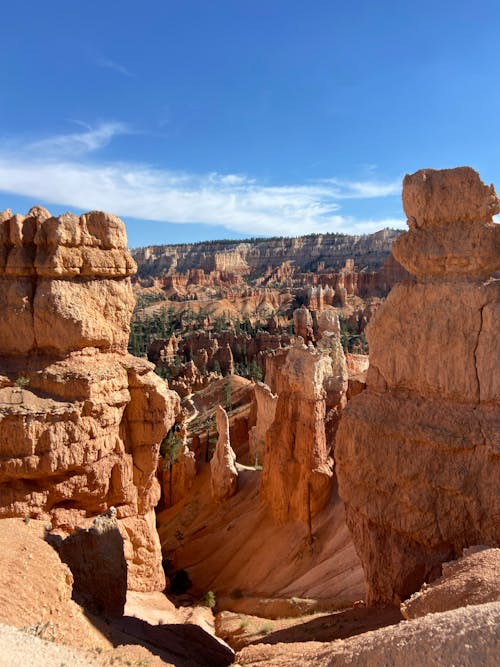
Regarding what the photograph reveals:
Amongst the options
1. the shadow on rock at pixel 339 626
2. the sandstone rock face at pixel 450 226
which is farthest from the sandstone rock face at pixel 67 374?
the sandstone rock face at pixel 450 226

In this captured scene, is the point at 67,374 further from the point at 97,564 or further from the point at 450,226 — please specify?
the point at 450,226

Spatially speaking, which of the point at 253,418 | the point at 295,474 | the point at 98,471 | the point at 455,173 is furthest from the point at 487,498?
the point at 253,418

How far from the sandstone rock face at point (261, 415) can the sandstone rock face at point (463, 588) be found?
14070 millimetres

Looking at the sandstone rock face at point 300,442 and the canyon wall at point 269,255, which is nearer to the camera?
the sandstone rock face at point 300,442

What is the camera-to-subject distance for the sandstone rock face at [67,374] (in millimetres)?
10539

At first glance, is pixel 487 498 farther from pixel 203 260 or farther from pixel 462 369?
pixel 203 260

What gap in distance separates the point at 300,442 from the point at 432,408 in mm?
8043

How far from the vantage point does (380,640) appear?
196 inches

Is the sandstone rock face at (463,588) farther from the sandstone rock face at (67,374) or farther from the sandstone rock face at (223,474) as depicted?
the sandstone rock face at (223,474)

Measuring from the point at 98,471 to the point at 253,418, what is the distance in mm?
16348

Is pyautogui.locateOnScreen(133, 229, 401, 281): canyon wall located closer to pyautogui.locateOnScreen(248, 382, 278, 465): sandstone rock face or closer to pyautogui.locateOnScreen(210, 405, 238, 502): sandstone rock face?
pyautogui.locateOnScreen(248, 382, 278, 465): sandstone rock face

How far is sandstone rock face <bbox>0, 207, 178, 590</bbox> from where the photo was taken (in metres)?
10.5

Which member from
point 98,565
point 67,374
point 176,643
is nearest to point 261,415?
point 67,374

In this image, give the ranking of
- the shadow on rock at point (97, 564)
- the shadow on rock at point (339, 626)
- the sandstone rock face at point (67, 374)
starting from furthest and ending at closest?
1. the sandstone rock face at point (67, 374)
2. the shadow on rock at point (97, 564)
3. the shadow on rock at point (339, 626)
